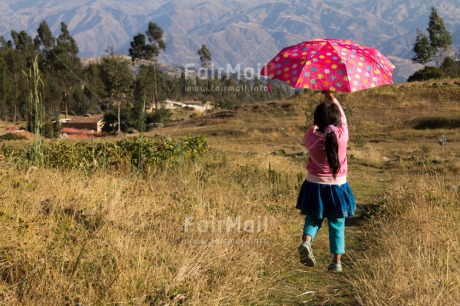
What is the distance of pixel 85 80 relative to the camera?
77062 mm

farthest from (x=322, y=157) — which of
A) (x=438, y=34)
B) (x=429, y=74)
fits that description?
(x=438, y=34)

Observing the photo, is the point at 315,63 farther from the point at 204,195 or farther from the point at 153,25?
the point at 153,25

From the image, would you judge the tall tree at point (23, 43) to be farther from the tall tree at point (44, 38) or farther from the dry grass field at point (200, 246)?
the dry grass field at point (200, 246)

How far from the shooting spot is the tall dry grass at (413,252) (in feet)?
12.8

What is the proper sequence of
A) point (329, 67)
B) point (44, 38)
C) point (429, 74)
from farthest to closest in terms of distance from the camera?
point (44, 38) < point (429, 74) < point (329, 67)

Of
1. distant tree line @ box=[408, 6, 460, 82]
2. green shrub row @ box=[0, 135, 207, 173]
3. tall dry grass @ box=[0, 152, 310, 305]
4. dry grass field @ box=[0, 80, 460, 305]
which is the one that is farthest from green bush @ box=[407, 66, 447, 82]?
tall dry grass @ box=[0, 152, 310, 305]

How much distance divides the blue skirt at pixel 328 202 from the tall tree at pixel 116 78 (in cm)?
4234

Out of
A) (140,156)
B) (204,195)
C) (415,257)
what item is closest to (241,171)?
(140,156)

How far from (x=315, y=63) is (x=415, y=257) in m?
2.35

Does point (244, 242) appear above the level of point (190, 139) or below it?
below

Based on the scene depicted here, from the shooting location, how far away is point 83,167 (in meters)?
8.20

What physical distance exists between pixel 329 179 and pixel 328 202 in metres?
0.25

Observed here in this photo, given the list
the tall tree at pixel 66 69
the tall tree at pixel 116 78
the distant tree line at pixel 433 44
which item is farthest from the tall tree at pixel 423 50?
the tall tree at pixel 66 69

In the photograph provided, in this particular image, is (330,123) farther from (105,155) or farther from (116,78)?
(116,78)
